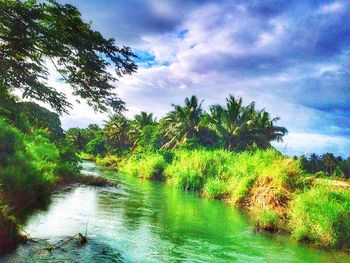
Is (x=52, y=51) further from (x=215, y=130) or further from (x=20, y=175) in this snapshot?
(x=215, y=130)

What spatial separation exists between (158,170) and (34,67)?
3819cm

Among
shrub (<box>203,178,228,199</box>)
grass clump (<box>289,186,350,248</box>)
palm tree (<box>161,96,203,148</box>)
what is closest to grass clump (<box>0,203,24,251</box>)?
grass clump (<box>289,186,350,248</box>)

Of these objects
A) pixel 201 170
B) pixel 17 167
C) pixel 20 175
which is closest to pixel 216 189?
pixel 201 170

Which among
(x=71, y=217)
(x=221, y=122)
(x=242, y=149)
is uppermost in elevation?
(x=221, y=122)

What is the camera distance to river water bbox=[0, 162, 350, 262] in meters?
12.0

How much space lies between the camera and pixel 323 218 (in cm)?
1678

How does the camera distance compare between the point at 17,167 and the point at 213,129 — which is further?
the point at 213,129

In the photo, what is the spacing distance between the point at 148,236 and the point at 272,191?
36.1ft

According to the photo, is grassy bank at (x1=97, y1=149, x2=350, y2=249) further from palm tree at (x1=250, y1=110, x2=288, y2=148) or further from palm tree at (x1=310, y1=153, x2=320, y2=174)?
palm tree at (x1=310, y1=153, x2=320, y2=174)

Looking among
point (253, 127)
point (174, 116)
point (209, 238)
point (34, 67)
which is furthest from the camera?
point (174, 116)

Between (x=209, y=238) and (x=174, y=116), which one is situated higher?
(x=174, y=116)

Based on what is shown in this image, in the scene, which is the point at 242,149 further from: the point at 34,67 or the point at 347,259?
the point at 34,67

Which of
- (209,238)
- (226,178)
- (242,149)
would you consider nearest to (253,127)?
(242,149)

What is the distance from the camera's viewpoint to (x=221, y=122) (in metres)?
54.6
